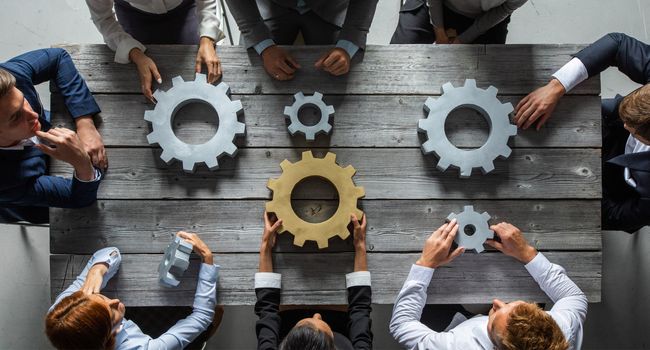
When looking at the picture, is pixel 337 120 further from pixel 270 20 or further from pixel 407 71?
pixel 270 20

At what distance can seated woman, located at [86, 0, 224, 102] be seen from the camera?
1824mm

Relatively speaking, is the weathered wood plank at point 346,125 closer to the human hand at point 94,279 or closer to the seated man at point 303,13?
the seated man at point 303,13

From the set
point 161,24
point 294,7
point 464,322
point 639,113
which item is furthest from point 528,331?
point 161,24

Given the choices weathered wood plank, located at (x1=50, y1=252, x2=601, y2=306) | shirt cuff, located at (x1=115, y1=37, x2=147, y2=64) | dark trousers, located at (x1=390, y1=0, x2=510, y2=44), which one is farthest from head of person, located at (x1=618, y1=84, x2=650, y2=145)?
shirt cuff, located at (x1=115, y1=37, x2=147, y2=64)

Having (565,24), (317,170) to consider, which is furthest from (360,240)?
(565,24)

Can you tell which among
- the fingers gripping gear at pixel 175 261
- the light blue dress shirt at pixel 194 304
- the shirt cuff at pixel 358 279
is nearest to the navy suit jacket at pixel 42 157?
the light blue dress shirt at pixel 194 304

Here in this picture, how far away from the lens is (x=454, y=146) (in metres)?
1.83

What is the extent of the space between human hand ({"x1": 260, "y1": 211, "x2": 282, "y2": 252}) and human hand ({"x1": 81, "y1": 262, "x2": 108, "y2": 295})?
554 mm

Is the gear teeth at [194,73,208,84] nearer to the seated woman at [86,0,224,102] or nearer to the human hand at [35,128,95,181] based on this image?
the seated woman at [86,0,224,102]

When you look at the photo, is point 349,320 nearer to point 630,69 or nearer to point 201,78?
point 201,78

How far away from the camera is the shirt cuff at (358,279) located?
178cm

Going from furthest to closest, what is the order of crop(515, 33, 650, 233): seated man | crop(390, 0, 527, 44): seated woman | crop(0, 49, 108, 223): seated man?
crop(390, 0, 527, 44): seated woman → crop(515, 33, 650, 233): seated man → crop(0, 49, 108, 223): seated man

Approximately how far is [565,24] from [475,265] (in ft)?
5.42

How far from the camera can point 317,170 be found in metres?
1.78
